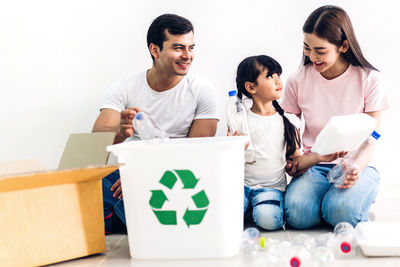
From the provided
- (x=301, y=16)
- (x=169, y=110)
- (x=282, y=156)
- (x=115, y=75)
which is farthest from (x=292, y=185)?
(x=115, y=75)

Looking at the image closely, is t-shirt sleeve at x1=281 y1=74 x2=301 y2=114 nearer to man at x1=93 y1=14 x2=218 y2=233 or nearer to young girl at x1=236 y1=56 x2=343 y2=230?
young girl at x1=236 y1=56 x2=343 y2=230

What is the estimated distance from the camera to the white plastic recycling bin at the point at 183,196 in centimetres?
125

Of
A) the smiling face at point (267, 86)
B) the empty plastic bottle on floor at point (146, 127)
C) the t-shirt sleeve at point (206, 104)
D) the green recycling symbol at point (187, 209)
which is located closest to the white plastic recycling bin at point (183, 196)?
the green recycling symbol at point (187, 209)

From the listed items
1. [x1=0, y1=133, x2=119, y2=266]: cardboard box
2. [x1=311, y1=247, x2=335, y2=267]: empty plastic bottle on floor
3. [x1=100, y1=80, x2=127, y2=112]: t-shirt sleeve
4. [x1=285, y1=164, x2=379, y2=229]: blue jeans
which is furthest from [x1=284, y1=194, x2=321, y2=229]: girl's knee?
[x1=100, y1=80, x2=127, y2=112]: t-shirt sleeve

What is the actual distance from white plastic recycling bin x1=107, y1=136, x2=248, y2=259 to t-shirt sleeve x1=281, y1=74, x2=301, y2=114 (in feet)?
1.87

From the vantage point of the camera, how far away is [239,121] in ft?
5.54

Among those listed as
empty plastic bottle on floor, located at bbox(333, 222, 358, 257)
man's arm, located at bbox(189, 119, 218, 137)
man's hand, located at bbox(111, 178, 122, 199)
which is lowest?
empty plastic bottle on floor, located at bbox(333, 222, 358, 257)

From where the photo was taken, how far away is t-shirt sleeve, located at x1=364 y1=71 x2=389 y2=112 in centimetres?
161

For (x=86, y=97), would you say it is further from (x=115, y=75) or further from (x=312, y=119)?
(x=312, y=119)

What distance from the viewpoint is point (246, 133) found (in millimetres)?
1671

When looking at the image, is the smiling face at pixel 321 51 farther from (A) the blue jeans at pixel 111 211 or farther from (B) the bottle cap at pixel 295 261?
(A) the blue jeans at pixel 111 211

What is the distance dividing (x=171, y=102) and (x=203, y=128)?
17cm

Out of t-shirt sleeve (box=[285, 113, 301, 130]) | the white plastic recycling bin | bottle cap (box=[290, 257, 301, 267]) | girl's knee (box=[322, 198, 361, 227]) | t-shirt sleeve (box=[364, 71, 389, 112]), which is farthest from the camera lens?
t-shirt sleeve (box=[285, 113, 301, 130])

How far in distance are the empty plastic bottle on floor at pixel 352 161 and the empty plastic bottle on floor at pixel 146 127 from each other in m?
0.66
